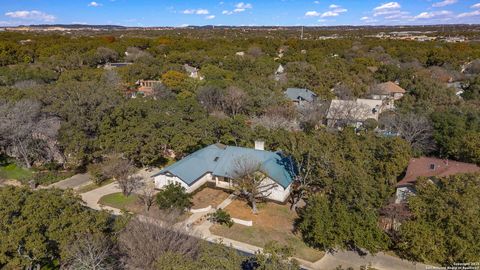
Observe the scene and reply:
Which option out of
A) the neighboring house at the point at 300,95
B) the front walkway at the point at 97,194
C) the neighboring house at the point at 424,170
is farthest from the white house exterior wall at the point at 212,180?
the neighboring house at the point at 300,95

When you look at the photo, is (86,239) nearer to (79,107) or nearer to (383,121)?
(79,107)

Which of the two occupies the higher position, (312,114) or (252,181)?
(312,114)

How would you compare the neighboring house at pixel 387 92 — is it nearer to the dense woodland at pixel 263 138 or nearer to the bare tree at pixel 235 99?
the dense woodland at pixel 263 138

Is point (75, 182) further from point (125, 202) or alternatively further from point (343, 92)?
point (343, 92)

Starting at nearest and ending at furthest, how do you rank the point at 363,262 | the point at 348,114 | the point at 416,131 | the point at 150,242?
1. the point at 150,242
2. the point at 363,262
3. the point at 416,131
4. the point at 348,114

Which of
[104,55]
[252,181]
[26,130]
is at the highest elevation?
[104,55]

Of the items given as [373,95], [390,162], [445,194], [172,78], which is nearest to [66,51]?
[172,78]

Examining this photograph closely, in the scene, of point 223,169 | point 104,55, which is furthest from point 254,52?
point 223,169
